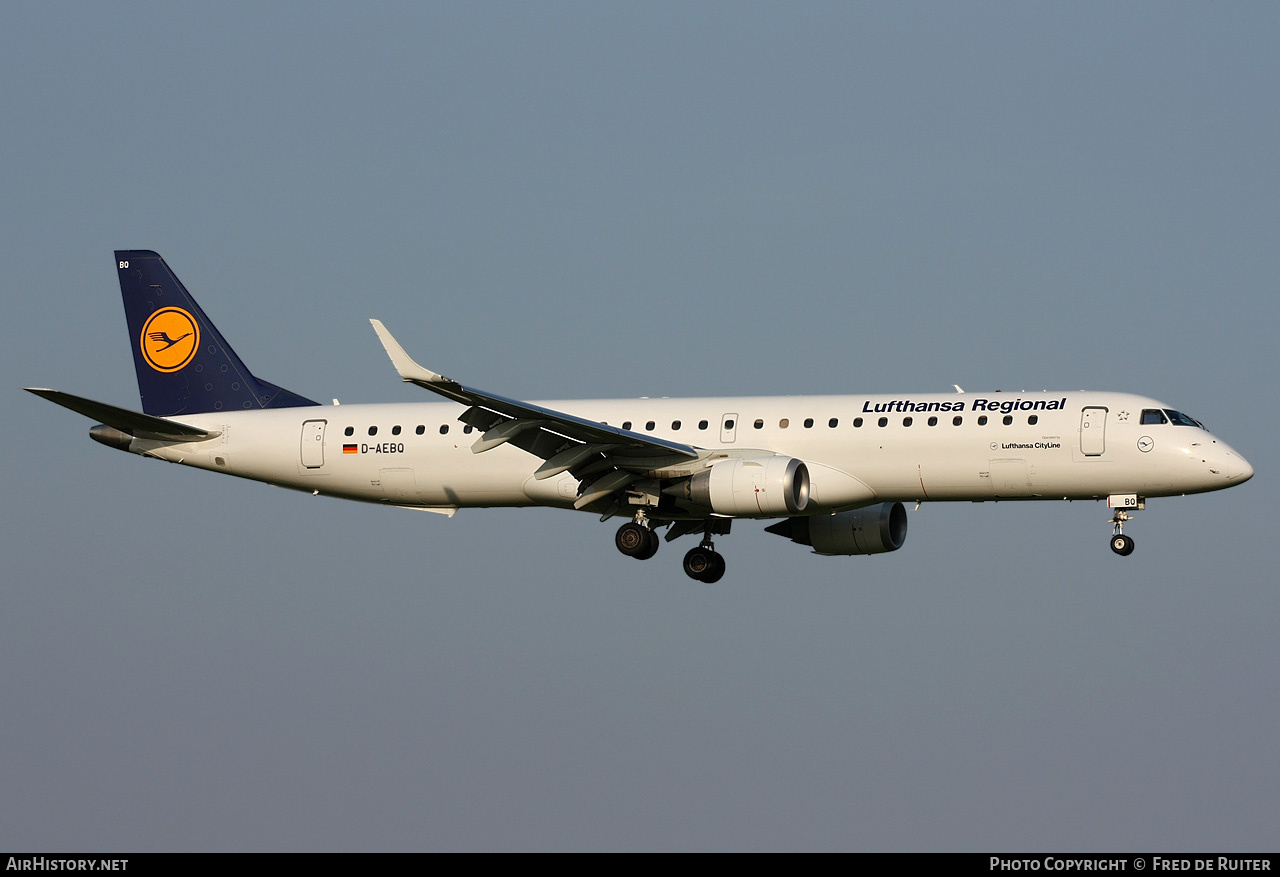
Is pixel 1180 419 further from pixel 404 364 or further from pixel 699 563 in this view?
pixel 404 364

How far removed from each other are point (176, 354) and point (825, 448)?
66.3 feet

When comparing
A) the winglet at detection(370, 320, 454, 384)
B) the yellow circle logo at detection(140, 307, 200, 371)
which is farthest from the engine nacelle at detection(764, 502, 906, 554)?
the yellow circle logo at detection(140, 307, 200, 371)

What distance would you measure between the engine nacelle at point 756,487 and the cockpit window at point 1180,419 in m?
9.02

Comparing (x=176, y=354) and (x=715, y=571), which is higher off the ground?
(x=176, y=354)

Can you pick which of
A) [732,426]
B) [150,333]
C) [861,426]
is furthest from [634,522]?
[150,333]

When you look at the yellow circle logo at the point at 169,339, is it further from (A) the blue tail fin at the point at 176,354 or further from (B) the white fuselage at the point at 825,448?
(B) the white fuselage at the point at 825,448

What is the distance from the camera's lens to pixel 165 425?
48.3 m

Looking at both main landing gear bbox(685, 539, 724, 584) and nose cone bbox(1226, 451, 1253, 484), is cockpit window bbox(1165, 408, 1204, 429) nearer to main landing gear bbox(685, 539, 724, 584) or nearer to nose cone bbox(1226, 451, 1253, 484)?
nose cone bbox(1226, 451, 1253, 484)

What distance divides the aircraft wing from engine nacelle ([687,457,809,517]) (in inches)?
41.6

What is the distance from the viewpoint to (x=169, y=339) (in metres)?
51.5

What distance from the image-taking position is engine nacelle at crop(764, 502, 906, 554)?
157 feet

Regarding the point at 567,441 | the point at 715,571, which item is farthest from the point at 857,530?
the point at 567,441

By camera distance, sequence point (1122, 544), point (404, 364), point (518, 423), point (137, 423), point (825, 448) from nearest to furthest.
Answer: point (404, 364), point (518, 423), point (1122, 544), point (825, 448), point (137, 423)
